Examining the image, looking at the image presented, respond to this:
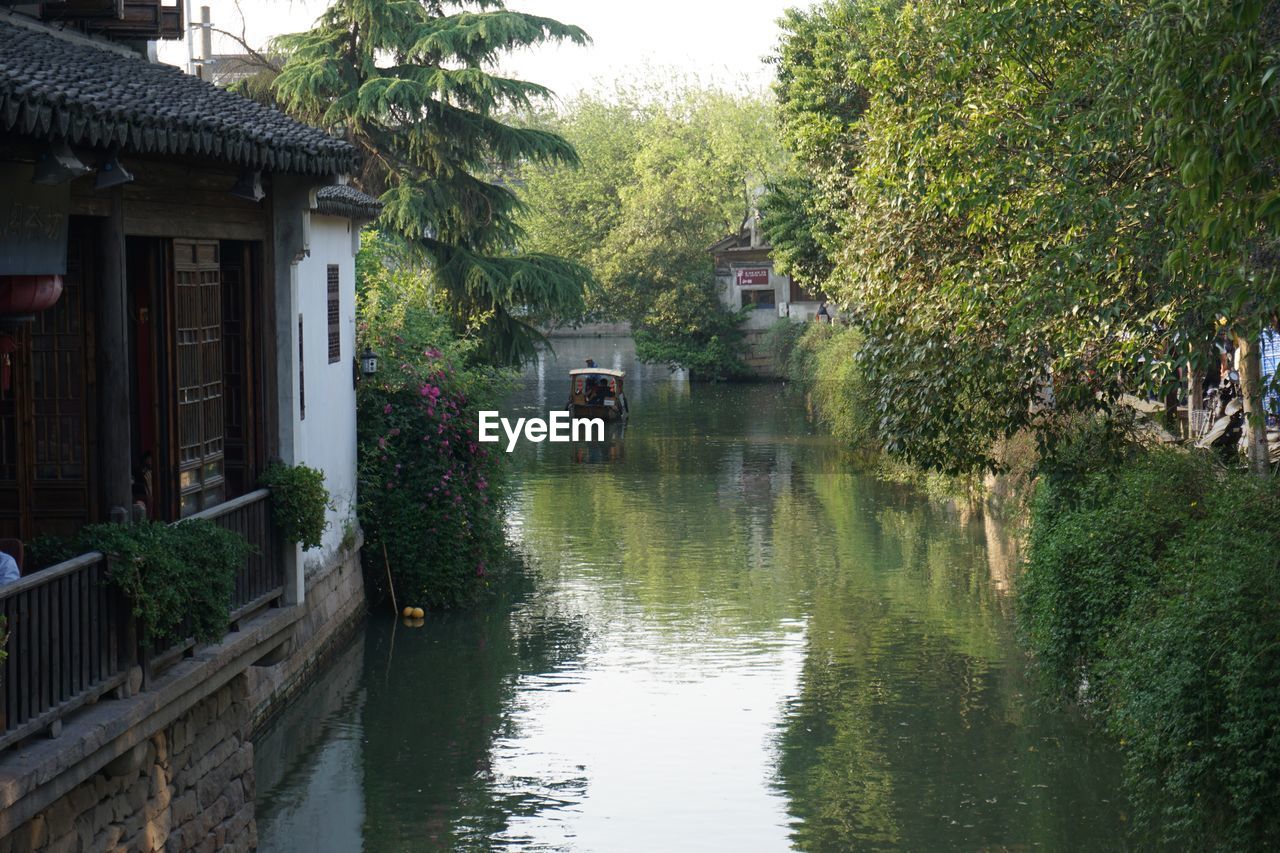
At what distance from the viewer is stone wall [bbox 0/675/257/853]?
26.9 ft

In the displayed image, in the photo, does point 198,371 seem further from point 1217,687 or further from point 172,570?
point 1217,687

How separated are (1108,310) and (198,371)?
7.24 m

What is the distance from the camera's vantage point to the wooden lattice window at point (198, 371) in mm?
10180

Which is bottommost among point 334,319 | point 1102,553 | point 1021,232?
point 1102,553

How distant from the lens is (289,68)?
1140 inches

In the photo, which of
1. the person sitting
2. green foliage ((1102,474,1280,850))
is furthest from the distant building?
the person sitting

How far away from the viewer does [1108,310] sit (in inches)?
504

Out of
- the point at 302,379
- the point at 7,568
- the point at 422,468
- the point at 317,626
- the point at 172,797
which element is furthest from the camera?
the point at 422,468

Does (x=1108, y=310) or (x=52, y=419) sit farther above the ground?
(x=1108, y=310)

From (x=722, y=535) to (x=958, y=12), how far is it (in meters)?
14.0

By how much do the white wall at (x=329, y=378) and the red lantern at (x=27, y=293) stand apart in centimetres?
706

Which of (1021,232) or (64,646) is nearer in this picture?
(64,646)

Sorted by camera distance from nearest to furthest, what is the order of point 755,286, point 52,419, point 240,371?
point 52,419 < point 240,371 < point 755,286

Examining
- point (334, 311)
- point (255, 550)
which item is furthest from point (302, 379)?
point (255, 550)
